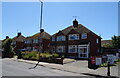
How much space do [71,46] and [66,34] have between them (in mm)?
3392

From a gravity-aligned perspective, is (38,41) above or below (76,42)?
above

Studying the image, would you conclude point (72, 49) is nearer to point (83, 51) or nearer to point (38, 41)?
point (83, 51)

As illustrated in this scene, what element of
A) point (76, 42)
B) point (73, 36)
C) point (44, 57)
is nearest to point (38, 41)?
point (73, 36)

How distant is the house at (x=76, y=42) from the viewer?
3350cm

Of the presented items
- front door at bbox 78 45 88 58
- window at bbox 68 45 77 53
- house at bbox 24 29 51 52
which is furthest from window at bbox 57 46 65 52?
house at bbox 24 29 51 52

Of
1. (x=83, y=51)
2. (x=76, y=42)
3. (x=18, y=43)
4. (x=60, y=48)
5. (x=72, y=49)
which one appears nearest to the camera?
(x=83, y=51)

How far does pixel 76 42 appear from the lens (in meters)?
35.0

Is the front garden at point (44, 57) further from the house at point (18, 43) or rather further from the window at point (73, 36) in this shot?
the house at point (18, 43)

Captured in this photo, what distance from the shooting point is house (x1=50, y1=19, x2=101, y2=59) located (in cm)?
3350

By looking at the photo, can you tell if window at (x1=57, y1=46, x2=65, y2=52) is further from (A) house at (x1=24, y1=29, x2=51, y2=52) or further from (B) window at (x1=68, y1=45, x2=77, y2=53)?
(A) house at (x1=24, y1=29, x2=51, y2=52)

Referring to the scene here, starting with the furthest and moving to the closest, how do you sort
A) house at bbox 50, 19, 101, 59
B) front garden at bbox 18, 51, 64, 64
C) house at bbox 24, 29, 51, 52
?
house at bbox 24, 29, 51, 52 → house at bbox 50, 19, 101, 59 → front garden at bbox 18, 51, 64, 64

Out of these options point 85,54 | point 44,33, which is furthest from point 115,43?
point 85,54

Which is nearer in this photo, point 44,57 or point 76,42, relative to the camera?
point 44,57

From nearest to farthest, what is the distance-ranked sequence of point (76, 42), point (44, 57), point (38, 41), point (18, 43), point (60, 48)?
point (44, 57)
point (76, 42)
point (60, 48)
point (38, 41)
point (18, 43)
